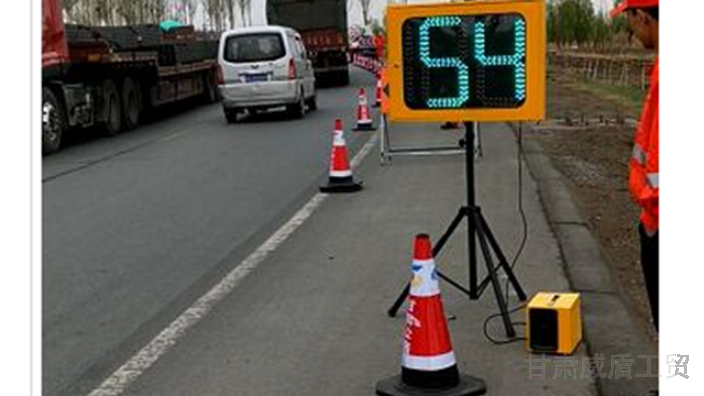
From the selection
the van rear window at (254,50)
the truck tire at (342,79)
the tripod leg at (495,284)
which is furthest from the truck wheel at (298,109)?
the tripod leg at (495,284)

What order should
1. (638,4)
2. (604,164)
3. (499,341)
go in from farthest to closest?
1. (604,164)
2. (499,341)
3. (638,4)

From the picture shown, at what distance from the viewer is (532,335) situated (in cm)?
579

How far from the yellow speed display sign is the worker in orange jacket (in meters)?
1.78

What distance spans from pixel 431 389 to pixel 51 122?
45.9ft

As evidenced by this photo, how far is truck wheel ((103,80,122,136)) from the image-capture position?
21.0 meters

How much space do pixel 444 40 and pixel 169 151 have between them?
1143cm

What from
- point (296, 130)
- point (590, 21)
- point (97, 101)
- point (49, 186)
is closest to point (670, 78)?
point (49, 186)

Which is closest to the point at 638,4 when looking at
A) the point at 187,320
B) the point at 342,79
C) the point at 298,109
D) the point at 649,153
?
the point at 649,153

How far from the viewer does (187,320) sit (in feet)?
22.2

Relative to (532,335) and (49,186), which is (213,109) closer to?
(49,186)

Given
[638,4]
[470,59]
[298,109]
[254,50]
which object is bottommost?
[298,109]

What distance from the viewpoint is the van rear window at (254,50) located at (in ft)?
72.2

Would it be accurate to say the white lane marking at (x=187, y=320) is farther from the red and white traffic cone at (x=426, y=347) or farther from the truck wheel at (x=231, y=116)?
the truck wheel at (x=231, y=116)

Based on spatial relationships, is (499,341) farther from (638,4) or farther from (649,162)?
(638,4)
